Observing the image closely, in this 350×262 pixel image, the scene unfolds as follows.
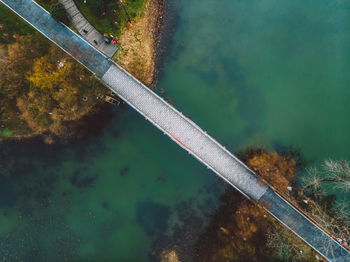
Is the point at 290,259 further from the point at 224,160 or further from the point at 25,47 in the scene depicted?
the point at 25,47

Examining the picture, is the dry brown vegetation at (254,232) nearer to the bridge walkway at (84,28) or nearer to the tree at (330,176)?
the tree at (330,176)

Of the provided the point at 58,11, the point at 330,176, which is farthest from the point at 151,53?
the point at 330,176

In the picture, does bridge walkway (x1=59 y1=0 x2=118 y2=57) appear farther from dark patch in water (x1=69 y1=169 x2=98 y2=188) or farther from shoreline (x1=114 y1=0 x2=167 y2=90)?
dark patch in water (x1=69 y1=169 x2=98 y2=188)

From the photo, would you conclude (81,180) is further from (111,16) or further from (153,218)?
(111,16)

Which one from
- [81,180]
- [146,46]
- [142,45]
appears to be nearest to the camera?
[142,45]

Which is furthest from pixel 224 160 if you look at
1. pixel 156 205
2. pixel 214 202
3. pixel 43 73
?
pixel 43 73

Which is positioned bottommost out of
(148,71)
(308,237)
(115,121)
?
(115,121)

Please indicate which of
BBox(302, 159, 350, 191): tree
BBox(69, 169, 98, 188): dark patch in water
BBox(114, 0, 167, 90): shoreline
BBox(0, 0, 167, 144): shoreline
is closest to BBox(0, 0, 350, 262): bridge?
BBox(114, 0, 167, 90): shoreline
